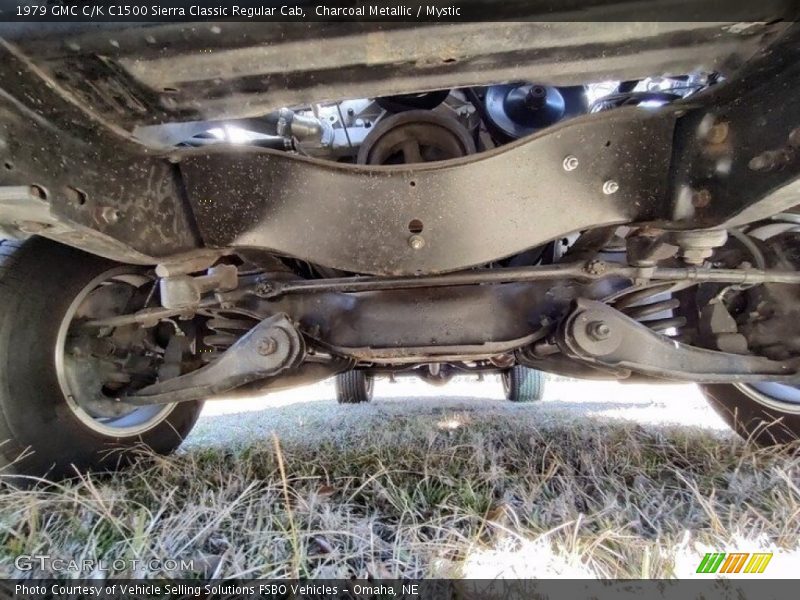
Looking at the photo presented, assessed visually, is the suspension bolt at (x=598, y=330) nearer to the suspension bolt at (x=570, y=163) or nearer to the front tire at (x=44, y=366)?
the suspension bolt at (x=570, y=163)

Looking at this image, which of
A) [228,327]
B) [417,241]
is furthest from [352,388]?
[417,241]

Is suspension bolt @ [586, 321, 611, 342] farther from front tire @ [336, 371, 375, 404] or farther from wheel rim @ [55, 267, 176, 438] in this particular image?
front tire @ [336, 371, 375, 404]

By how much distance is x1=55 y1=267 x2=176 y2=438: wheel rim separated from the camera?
131 centimetres

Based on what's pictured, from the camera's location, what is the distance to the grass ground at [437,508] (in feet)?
2.95

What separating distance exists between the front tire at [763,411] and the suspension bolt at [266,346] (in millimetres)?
1611

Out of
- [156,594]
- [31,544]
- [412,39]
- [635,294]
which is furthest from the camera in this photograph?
[635,294]

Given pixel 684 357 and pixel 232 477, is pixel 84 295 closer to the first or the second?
pixel 232 477

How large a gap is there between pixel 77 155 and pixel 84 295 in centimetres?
68

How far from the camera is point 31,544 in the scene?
96cm

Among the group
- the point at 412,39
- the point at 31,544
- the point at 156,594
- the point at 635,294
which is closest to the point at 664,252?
the point at 635,294

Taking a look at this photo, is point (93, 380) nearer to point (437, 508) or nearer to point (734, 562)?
point (437, 508)

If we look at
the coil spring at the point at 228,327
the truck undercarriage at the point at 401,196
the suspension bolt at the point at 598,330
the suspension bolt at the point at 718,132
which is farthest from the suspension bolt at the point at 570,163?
the coil spring at the point at 228,327

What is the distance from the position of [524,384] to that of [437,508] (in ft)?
7.51

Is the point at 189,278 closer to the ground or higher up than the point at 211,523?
higher up
